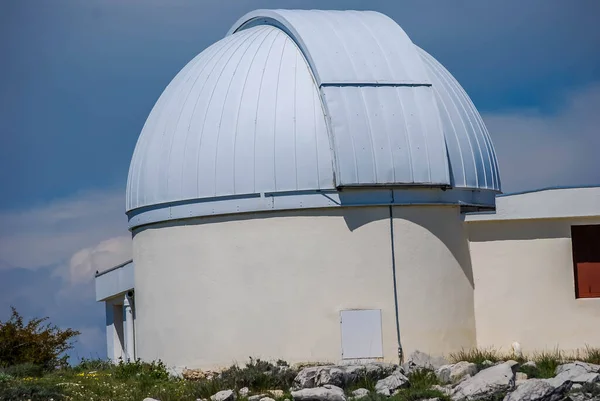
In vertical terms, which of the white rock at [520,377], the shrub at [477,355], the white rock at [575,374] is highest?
the shrub at [477,355]

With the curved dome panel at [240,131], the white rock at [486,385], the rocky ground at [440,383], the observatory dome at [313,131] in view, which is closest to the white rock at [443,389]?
the rocky ground at [440,383]

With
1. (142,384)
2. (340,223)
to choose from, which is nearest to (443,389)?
(340,223)

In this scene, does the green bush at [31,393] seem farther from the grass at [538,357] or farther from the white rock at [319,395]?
the grass at [538,357]

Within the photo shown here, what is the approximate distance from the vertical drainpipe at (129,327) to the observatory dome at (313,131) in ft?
7.94

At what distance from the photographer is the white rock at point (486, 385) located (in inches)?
655

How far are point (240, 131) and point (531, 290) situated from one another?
19.3ft

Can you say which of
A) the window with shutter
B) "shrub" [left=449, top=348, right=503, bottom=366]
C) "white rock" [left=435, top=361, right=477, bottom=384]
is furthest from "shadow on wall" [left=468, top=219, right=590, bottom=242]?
"white rock" [left=435, top=361, right=477, bottom=384]

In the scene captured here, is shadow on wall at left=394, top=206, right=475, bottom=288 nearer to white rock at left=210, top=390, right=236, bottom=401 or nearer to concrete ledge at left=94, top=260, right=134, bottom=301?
white rock at left=210, top=390, right=236, bottom=401

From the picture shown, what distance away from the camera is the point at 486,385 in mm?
16719

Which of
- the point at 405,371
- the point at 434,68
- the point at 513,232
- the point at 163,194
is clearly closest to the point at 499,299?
the point at 513,232

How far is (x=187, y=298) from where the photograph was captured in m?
20.9

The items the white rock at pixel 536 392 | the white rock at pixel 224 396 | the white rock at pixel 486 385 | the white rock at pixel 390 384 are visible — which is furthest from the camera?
the white rock at pixel 390 384

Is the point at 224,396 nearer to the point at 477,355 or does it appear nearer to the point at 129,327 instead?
the point at 477,355

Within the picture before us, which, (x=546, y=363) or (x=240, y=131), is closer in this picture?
(x=546, y=363)
